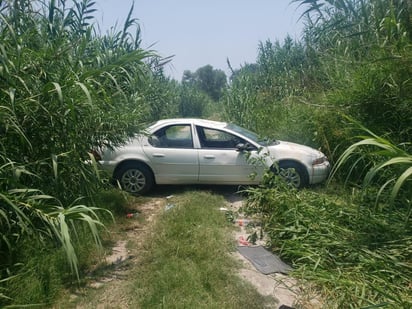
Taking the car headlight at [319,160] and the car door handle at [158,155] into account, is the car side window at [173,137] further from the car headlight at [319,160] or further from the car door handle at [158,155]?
the car headlight at [319,160]

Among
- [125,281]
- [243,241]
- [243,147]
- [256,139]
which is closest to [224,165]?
[243,147]

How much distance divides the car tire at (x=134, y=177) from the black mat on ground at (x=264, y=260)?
8.74ft

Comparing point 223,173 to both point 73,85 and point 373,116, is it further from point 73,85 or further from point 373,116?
point 73,85

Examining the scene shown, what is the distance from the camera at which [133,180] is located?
621 cm

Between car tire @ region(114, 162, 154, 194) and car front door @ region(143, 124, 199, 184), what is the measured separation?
0.55 feet

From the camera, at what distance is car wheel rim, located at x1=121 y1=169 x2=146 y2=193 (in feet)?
20.3

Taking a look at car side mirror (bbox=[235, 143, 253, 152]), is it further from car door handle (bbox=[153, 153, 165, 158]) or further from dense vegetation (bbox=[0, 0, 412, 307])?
car door handle (bbox=[153, 153, 165, 158])

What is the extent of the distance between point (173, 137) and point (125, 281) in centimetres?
344

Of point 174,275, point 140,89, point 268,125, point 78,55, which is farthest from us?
point 268,125

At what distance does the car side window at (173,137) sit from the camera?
245 inches

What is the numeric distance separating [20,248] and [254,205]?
3.16m

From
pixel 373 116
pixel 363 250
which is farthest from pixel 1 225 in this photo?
pixel 373 116

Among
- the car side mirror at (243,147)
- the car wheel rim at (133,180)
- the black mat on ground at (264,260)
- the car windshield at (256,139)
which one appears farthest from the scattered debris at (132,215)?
the car windshield at (256,139)

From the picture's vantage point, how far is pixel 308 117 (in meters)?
7.25
